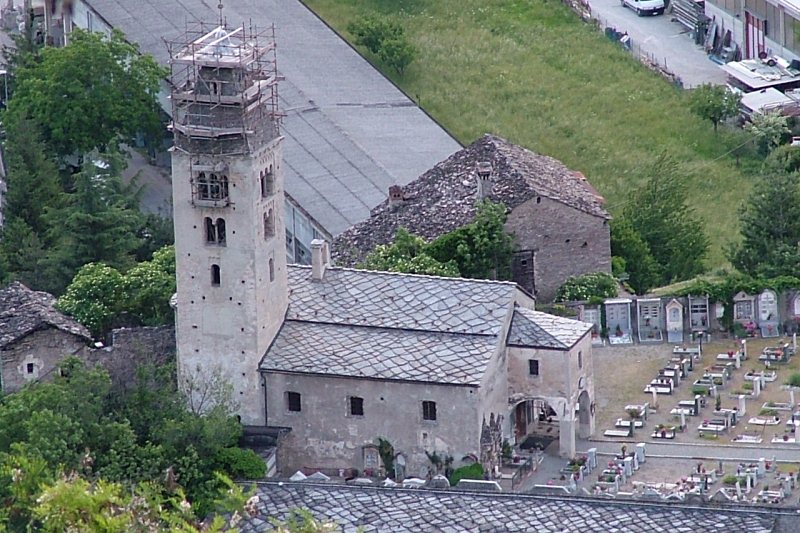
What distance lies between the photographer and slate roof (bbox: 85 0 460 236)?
139 m

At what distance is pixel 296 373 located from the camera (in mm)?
111375

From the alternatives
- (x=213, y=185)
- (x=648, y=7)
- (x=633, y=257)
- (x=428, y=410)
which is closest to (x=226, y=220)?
(x=213, y=185)

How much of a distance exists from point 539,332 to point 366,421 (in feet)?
24.0

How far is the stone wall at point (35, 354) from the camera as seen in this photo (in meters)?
118

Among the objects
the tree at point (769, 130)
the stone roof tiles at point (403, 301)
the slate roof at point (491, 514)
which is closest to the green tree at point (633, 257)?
the tree at point (769, 130)

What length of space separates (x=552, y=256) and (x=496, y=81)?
33.0m

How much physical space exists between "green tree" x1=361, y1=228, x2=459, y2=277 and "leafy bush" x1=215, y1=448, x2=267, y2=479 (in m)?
15.1

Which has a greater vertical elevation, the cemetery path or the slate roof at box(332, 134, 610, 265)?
the slate roof at box(332, 134, 610, 265)

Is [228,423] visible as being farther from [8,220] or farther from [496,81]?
[496,81]

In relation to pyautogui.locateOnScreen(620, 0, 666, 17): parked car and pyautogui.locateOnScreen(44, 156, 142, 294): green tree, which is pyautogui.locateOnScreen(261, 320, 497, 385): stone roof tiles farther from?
pyautogui.locateOnScreen(620, 0, 666, 17): parked car

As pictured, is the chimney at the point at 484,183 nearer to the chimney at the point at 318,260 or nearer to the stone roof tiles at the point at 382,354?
the chimney at the point at 318,260

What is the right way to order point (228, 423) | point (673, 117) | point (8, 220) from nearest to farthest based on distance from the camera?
1. point (228, 423)
2. point (8, 220)
3. point (673, 117)

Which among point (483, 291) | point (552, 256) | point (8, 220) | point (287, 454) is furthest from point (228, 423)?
point (8, 220)

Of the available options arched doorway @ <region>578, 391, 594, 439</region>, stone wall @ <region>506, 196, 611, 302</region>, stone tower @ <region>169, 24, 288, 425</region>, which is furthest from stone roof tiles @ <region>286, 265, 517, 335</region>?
stone wall @ <region>506, 196, 611, 302</region>
